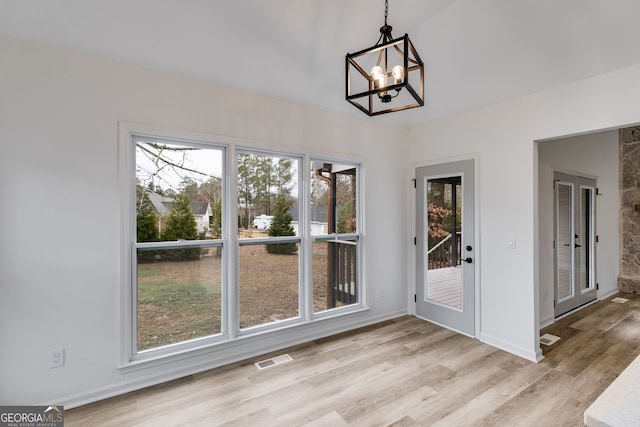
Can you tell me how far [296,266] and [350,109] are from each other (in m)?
1.97

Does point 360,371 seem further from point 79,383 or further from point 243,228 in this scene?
point 79,383

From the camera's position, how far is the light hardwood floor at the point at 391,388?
2215 millimetres

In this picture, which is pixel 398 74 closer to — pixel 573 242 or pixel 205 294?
pixel 205 294

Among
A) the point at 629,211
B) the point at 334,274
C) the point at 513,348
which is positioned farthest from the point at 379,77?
the point at 629,211

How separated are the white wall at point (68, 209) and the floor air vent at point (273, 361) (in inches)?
16.7

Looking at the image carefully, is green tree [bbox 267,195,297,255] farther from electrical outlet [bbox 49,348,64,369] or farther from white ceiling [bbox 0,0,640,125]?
electrical outlet [bbox 49,348,64,369]

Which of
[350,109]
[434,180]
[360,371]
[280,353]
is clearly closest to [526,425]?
[360,371]

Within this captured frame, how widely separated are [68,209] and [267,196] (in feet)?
5.54

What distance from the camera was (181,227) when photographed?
285 cm

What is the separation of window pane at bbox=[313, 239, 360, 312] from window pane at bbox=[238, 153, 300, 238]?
50 cm

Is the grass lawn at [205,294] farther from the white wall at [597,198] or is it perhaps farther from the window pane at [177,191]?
the white wall at [597,198]

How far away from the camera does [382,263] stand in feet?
13.5

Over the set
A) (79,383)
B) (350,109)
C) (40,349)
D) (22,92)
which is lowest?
(79,383)

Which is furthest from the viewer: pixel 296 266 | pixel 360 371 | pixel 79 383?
pixel 296 266
